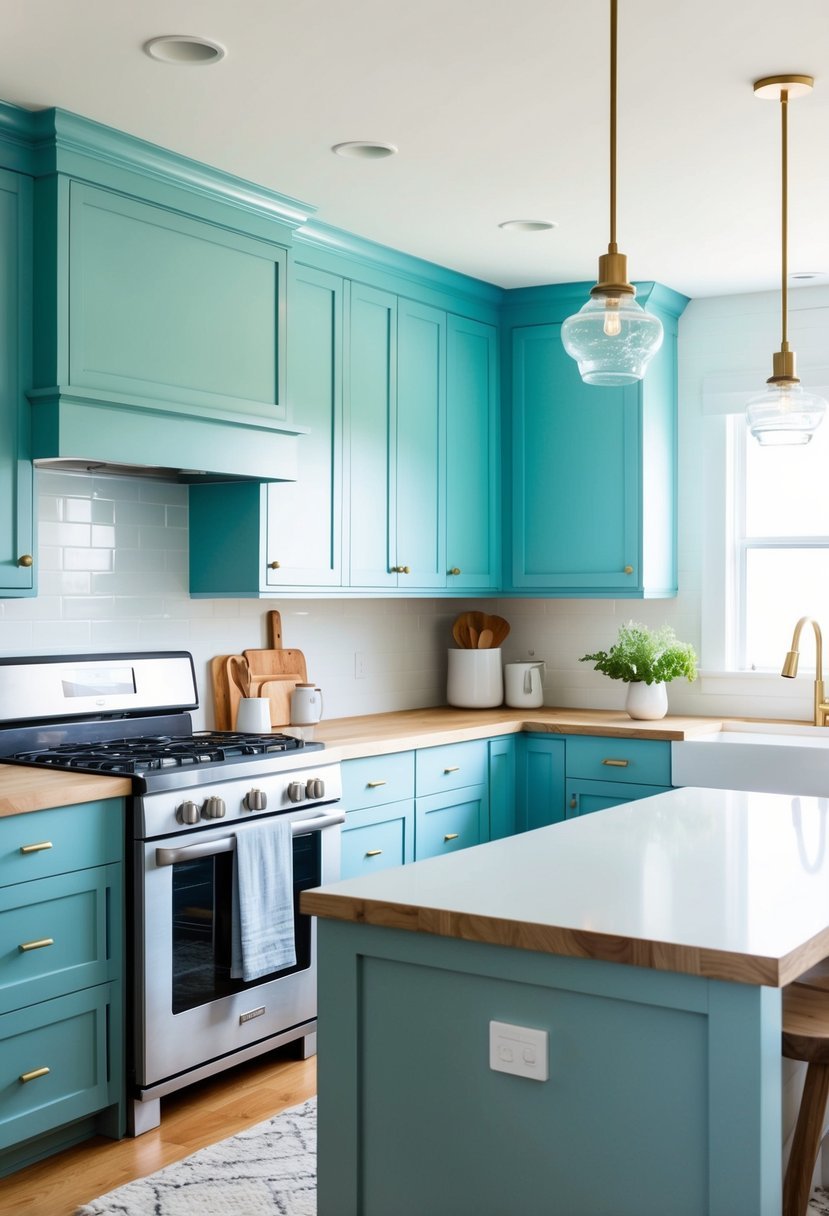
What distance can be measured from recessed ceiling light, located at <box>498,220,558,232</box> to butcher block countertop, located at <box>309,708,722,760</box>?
1.70m

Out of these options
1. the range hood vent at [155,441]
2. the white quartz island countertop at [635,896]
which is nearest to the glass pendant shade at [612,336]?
the white quartz island countertop at [635,896]

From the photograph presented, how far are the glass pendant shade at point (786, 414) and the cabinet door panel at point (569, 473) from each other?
6.93 feet

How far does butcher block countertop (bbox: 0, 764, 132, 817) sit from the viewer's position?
9.37ft

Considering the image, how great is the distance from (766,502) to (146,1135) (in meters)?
3.33

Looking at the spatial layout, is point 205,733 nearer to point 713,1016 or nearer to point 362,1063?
point 362,1063

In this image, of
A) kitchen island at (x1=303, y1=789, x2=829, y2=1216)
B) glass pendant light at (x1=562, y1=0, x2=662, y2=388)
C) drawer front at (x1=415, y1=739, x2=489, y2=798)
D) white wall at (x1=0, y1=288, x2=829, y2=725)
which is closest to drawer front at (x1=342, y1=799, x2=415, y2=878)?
drawer front at (x1=415, y1=739, x2=489, y2=798)

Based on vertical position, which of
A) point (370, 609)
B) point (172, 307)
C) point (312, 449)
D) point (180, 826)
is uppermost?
point (172, 307)

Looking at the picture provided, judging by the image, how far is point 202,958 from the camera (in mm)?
3369

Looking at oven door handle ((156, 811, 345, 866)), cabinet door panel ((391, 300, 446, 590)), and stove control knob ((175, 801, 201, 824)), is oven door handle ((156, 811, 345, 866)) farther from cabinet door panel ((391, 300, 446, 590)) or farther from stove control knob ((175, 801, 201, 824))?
cabinet door panel ((391, 300, 446, 590))

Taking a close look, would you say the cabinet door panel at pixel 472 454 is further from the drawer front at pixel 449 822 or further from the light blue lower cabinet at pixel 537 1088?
the light blue lower cabinet at pixel 537 1088

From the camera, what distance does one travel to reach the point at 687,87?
9.82 feet

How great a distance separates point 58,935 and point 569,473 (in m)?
2.84

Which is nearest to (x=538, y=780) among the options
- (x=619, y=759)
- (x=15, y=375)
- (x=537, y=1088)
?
(x=619, y=759)

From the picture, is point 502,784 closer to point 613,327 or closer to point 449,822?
point 449,822
